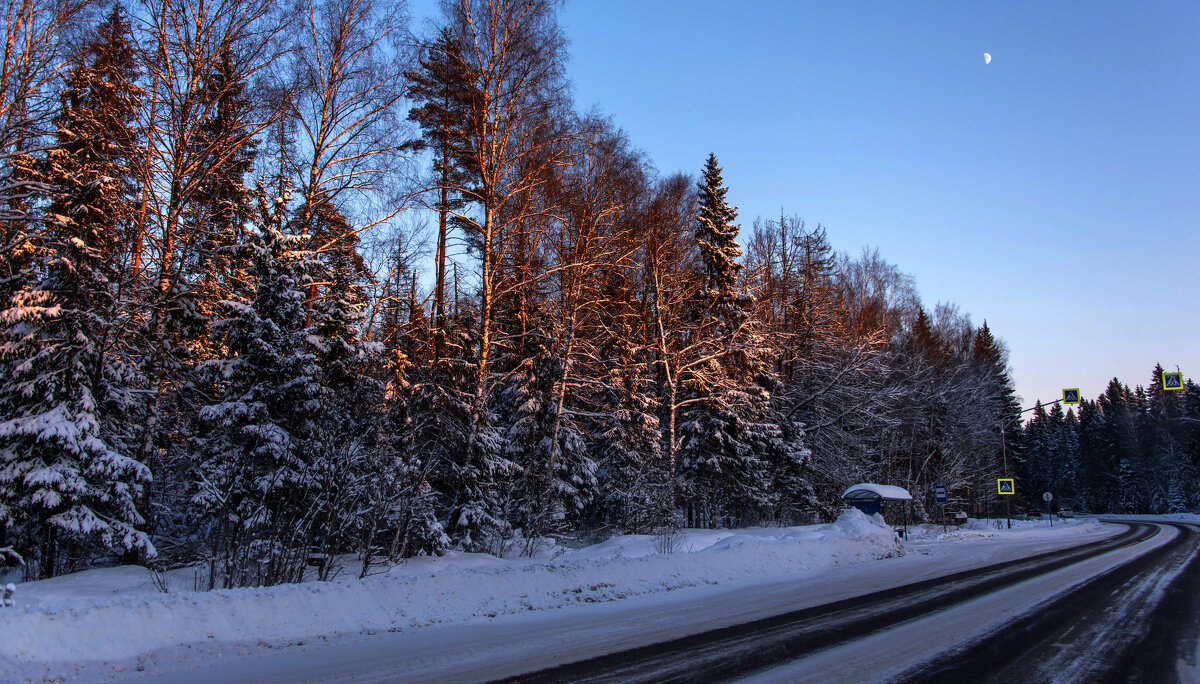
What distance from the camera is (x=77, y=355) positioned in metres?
11.9

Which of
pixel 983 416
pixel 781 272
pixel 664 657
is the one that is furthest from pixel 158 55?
pixel 983 416

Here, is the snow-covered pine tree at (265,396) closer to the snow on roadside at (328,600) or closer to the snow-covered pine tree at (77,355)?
the snow-covered pine tree at (77,355)

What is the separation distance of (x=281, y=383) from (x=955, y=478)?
37600 mm

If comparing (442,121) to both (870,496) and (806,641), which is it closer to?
(806,641)

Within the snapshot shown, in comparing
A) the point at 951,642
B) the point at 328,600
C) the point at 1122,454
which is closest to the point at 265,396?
the point at 328,600

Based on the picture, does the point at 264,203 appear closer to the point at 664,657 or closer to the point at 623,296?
the point at 664,657

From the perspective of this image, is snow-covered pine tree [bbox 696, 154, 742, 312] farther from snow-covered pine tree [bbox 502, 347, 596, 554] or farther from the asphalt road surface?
the asphalt road surface

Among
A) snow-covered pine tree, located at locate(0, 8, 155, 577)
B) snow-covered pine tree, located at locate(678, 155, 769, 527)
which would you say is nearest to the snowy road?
snow-covered pine tree, located at locate(0, 8, 155, 577)

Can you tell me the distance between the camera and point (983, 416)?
140ft

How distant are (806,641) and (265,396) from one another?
10.8m

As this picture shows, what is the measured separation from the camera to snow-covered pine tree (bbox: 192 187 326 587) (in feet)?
38.0

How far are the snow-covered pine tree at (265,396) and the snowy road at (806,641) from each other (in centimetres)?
582

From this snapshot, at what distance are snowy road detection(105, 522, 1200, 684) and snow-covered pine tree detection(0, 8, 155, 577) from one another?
8137 millimetres

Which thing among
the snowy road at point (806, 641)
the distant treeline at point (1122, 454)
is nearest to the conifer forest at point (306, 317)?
the snowy road at point (806, 641)
